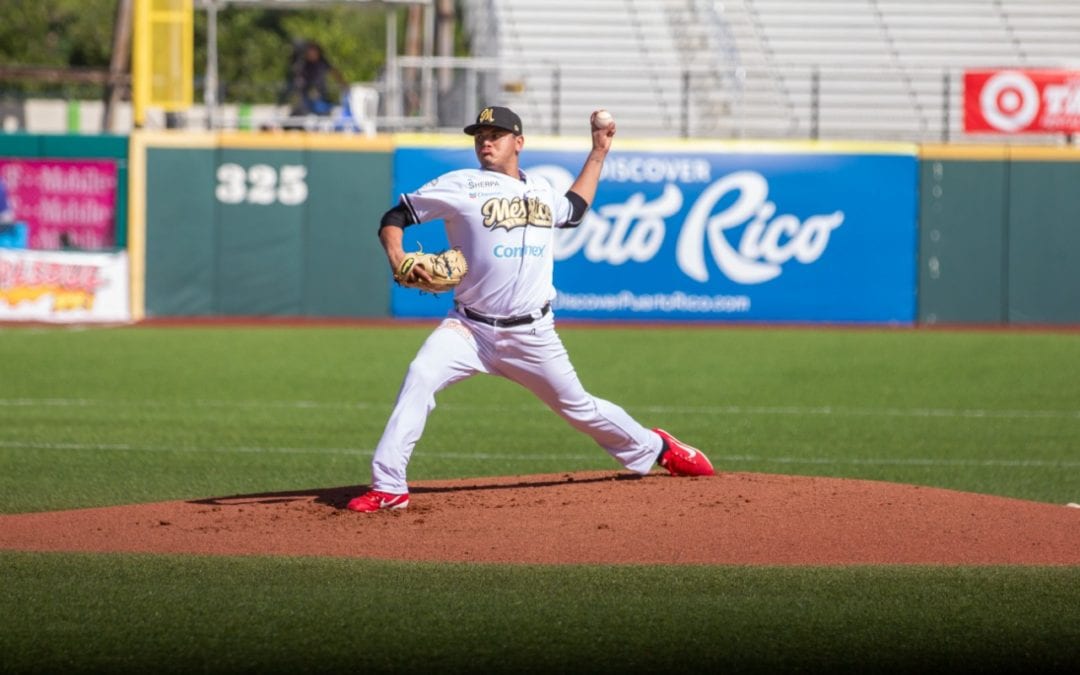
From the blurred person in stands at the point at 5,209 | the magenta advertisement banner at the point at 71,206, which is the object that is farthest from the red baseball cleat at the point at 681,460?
the blurred person in stands at the point at 5,209

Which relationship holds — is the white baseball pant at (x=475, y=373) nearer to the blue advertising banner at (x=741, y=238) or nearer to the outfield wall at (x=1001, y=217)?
the blue advertising banner at (x=741, y=238)

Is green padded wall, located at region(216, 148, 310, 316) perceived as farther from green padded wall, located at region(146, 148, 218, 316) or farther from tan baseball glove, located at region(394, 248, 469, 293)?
tan baseball glove, located at region(394, 248, 469, 293)

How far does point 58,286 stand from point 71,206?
1180mm

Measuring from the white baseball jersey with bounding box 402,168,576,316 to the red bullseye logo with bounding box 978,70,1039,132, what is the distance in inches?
621

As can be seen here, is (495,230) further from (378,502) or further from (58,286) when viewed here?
(58,286)

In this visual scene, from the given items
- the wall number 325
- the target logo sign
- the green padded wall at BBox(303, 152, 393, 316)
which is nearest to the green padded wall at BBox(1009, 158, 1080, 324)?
the target logo sign

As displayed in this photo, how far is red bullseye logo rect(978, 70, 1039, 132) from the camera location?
22172mm

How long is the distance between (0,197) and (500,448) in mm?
12882

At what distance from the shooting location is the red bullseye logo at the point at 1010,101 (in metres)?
22.2

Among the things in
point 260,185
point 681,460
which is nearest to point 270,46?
point 260,185

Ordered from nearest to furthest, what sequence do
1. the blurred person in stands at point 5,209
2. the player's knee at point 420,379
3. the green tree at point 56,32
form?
the player's knee at point 420,379
the blurred person in stands at point 5,209
the green tree at point 56,32

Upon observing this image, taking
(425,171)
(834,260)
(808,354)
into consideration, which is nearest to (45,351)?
(425,171)

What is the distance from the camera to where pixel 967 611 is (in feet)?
19.6

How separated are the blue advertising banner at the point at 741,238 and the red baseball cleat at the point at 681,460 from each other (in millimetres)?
12814
